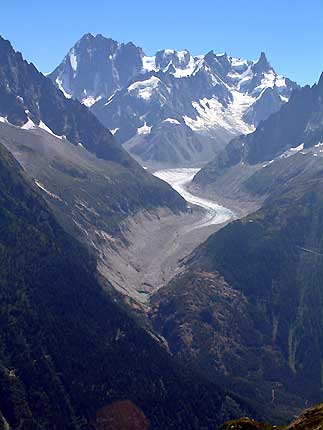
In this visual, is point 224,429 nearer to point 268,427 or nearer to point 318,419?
point 268,427

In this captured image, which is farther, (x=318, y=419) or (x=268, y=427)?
(x=268, y=427)

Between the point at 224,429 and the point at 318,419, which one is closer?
the point at 318,419

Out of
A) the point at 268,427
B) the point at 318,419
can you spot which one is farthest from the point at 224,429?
the point at 318,419
